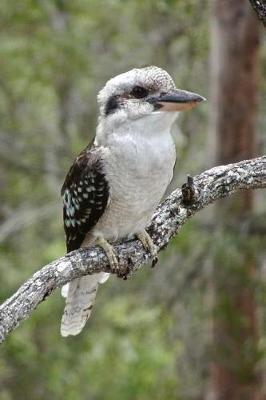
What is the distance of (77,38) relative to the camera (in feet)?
23.3

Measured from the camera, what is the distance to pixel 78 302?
4051 millimetres

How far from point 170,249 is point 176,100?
3018 millimetres

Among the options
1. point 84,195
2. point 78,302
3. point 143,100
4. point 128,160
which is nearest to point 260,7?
point 143,100

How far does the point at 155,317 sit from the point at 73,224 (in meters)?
2.99

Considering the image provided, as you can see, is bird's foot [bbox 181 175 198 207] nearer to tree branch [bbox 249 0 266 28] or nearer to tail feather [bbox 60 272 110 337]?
tree branch [bbox 249 0 266 28]

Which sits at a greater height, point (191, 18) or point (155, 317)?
point (191, 18)

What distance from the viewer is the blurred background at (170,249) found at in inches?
245

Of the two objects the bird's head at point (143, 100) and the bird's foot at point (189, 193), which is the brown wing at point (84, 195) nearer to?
the bird's head at point (143, 100)

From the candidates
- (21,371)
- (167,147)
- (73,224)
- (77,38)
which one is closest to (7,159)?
(77,38)

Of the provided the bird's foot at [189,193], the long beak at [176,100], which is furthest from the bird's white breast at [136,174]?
the bird's foot at [189,193]

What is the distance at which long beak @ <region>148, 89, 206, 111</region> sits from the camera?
10.5 feet

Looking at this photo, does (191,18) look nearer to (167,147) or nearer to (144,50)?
(144,50)

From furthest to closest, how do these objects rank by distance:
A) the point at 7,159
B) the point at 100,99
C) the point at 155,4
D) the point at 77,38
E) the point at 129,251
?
the point at 7,159, the point at 77,38, the point at 155,4, the point at 100,99, the point at 129,251

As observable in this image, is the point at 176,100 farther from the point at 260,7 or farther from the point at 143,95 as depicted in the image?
the point at 260,7
